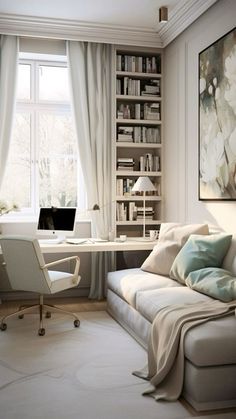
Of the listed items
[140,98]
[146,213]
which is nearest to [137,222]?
[146,213]

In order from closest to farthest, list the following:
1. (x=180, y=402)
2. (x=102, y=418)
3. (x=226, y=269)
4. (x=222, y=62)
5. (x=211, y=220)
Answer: (x=102, y=418) → (x=180, y=402) → (x=226, y=269) → (x=222, y=62) → (x=211, y=220)

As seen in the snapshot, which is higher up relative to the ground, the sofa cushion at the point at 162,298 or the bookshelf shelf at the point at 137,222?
the bookshelf shelf at the point at 137,222

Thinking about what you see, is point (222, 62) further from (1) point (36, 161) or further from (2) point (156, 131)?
(1) point (36, 161)

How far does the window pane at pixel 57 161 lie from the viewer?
5.53 meters

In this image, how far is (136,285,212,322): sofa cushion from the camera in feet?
10.5

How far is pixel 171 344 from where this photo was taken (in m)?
2.74

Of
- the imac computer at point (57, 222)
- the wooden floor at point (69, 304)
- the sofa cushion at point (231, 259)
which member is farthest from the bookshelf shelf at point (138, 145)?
the sofa cushion at point (231, 259)

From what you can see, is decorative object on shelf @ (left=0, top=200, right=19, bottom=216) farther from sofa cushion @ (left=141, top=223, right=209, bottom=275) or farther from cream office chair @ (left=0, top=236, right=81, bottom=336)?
sofa cushion @ (left=141, top=223, right=209, bottom=275)

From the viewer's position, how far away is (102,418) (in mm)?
2418

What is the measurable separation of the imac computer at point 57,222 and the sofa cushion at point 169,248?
3.19ft

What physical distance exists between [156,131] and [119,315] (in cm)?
236

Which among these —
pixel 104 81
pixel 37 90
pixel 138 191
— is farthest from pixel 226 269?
pixel 37 90

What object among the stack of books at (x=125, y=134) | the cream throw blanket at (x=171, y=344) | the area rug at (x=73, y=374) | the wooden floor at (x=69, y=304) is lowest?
the wooden floor at (x=69, y=304)

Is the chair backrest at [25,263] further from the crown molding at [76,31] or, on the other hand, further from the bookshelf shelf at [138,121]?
the crown molding at [76,31]
